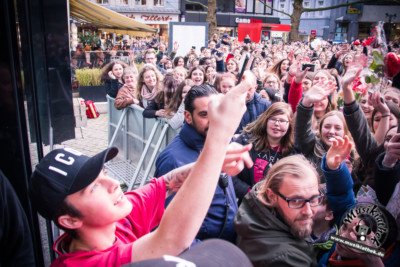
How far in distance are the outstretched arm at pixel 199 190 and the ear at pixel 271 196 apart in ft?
3.02

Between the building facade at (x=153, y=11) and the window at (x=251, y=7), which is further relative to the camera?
the window at (x=251, y=7)

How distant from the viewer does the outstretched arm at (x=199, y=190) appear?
3.78ft

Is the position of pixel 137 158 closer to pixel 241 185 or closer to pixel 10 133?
pixel 241 185

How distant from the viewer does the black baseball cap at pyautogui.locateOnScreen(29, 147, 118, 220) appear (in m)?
1.40

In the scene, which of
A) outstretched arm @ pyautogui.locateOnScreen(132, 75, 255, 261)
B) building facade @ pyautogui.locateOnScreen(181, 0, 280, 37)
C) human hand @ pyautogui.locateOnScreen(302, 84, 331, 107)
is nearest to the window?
building facade @ pyautogui.locateOnScreen(181, 0, 280, 37)

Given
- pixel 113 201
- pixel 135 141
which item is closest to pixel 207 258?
pixel 113 201

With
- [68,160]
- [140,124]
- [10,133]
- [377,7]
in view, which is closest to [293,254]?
[68,160]

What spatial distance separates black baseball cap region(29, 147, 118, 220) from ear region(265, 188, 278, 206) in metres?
0.98

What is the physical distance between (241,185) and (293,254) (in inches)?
59.8

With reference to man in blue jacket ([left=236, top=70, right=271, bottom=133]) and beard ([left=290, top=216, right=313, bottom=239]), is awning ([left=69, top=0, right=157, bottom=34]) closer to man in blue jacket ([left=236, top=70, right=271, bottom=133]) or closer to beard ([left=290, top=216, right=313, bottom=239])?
man in blue jacket ([left=236, top=70, right=271, bottom=133])

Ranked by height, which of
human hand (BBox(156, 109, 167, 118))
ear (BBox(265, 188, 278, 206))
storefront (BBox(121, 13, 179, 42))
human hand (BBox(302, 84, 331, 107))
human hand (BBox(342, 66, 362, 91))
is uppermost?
storefront (BBox(121, 13, 179, 42))

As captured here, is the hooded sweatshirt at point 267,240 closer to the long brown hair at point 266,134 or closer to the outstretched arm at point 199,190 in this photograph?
the outstretched arm at point 199,190

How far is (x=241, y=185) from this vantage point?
324 centimetres

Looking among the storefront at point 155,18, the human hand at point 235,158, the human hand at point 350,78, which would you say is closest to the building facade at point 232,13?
the storefront at point 155,18
